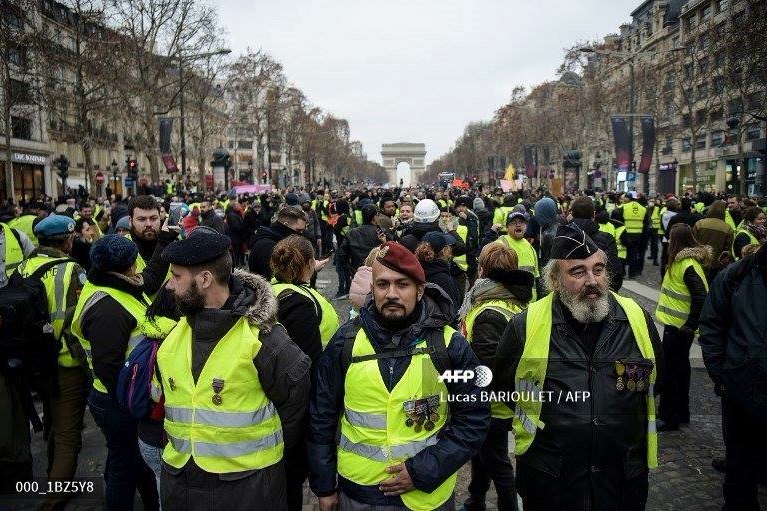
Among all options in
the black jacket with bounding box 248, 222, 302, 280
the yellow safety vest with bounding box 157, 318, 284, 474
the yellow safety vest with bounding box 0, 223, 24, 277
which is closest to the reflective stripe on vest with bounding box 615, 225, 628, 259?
the black jacket with bounding box 248, 222, 302, 280

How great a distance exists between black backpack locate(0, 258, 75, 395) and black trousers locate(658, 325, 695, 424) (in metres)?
4.82

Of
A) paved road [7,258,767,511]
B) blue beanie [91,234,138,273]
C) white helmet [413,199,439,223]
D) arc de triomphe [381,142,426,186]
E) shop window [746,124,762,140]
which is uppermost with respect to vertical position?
arc de triomphe [381,142,426,186]

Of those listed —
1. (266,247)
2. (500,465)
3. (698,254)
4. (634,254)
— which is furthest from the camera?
(634,254)

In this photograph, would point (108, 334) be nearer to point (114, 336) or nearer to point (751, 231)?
point (114, 336)

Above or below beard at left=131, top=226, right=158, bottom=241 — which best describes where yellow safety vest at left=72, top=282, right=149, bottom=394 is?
below

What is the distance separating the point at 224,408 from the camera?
2619mm

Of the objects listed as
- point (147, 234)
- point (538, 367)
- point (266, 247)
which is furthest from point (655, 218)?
point (538, 367)

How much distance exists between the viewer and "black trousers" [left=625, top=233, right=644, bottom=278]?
13.6m

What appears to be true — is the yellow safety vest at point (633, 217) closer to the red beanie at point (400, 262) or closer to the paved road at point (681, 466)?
the paved road at point (681, 466)

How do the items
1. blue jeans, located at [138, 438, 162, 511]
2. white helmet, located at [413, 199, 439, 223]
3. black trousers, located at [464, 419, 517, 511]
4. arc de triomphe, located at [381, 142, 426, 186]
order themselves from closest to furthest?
blue jeans, located at [138, 438, 162, 511]
black trousers, located at [464, 419, 517, 511]
white helmet, located at [413, 199, 439, 223]
arc de triomphe, located at [381, 142, 426, 186]

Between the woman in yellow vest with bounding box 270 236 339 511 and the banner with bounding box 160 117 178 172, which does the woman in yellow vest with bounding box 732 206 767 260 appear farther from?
the banner with bounding box 160 117 178 172

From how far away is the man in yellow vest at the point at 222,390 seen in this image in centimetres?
263

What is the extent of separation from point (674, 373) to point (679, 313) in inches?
21.6

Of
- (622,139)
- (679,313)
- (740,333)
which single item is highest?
(622,139)
